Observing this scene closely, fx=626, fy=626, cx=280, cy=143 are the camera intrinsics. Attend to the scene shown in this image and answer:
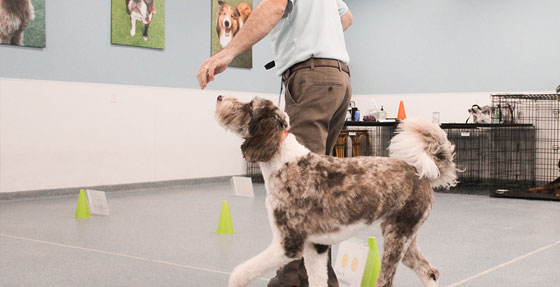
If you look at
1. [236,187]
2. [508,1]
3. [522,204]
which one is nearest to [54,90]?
[236,187]

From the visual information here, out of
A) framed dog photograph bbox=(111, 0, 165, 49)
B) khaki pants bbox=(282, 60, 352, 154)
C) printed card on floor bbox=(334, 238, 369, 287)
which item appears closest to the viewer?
khaki pants bbox=(282, 60, 352, 154)

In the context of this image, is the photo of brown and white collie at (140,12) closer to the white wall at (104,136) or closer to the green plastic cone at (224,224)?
the white wall at (104,136)

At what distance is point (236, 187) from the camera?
7223 millimetres

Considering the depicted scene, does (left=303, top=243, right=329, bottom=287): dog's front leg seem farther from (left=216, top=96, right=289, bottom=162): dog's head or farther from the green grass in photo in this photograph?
the green grass in photo

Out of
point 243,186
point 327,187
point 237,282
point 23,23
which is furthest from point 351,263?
point 23,23

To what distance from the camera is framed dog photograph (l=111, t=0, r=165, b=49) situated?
755 cm

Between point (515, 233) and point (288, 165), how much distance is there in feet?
10.2

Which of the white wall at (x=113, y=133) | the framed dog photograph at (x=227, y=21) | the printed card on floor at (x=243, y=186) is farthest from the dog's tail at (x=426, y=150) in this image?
the framed dog photograph at (x=227, y=21)

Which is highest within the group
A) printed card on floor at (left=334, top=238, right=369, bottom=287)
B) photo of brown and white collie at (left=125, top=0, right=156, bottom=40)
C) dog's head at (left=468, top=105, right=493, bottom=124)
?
photo of brown and white collie at (left=125, top=0, right=156, bottom=40)

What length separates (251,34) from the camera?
7.63 feet

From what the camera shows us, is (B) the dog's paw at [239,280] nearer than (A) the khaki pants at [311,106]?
Yes

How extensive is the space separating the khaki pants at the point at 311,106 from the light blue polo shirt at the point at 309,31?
0.22 ft

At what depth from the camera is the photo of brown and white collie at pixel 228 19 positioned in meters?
8.80

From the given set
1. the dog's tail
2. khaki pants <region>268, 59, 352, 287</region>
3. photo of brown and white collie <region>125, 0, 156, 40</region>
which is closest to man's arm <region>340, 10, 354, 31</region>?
khaki pants <region>268, 59, 352, 287</region>
